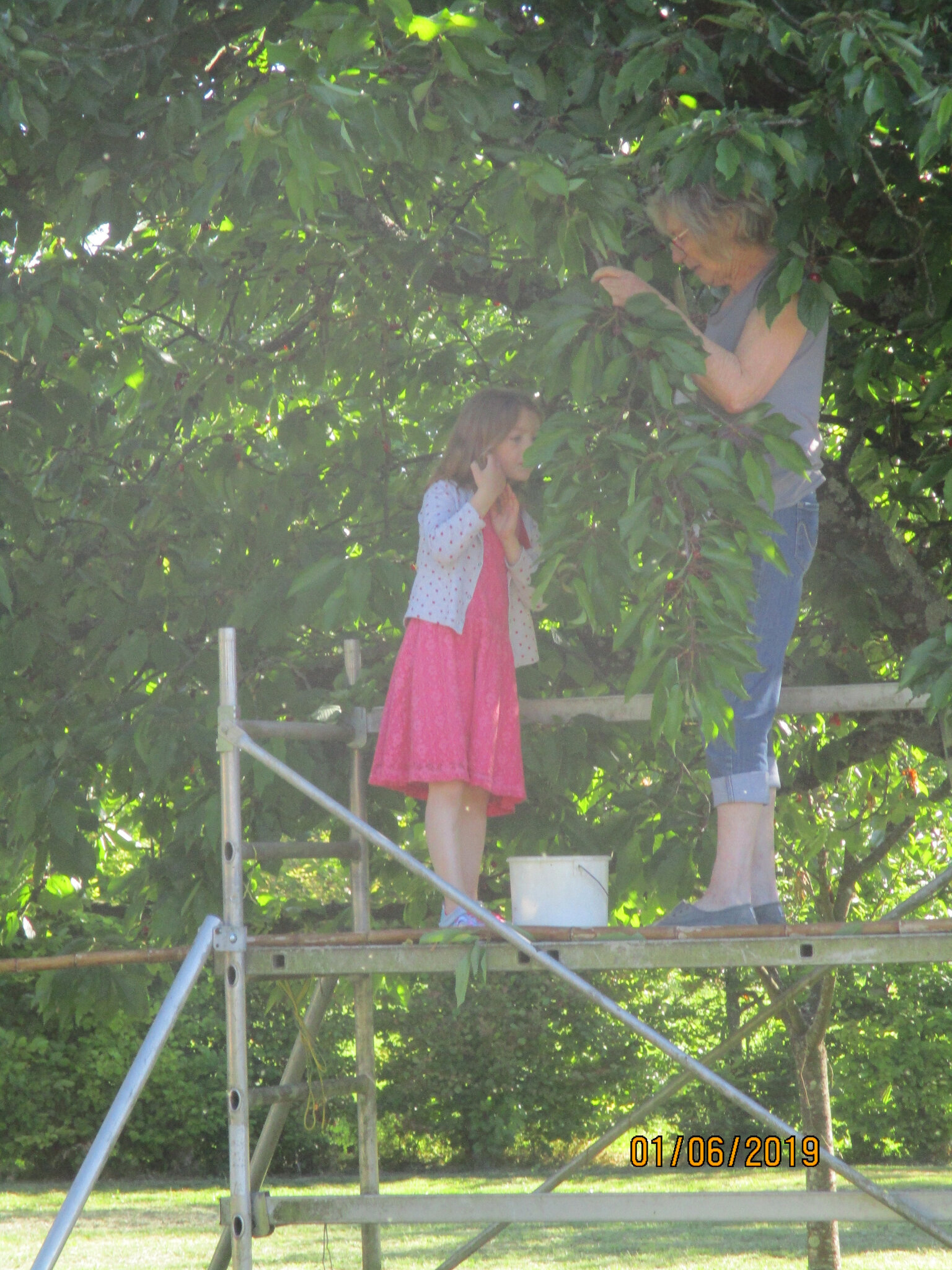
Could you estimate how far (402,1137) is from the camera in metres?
11.7

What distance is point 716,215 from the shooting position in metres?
2.85

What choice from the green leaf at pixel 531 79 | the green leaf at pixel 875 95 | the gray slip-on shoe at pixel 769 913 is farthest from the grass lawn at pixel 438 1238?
the green leaf at pixel 875 95

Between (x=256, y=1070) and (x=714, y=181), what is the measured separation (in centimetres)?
1030

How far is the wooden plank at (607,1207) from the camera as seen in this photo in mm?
2578

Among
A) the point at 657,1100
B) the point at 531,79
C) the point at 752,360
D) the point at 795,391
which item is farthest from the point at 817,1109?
the point at 531,79

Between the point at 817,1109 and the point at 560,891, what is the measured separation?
4334 millimetres

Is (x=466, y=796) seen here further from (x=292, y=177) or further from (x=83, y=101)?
(x=83, y=101)

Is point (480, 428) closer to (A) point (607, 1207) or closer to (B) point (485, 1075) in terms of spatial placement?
(A) point (607, 1207)

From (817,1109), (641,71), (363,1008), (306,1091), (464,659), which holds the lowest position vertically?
(817,1109)

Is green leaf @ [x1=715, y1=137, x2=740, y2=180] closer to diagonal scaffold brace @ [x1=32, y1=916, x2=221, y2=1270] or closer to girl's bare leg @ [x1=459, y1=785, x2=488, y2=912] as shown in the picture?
girl's bare leg @ [x1=459, y1=785, x2=488, y2=912]

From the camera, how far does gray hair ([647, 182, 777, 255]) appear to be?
2.84 metres

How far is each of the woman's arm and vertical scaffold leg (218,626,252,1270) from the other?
1.18 meters

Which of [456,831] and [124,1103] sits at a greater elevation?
[456,831]
